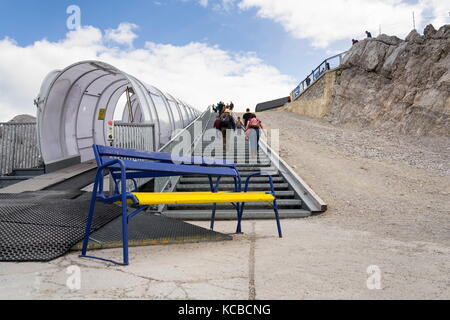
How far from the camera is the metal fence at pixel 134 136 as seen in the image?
949cm

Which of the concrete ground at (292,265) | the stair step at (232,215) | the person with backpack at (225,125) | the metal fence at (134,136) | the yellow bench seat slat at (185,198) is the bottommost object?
the stair step at (232,215)

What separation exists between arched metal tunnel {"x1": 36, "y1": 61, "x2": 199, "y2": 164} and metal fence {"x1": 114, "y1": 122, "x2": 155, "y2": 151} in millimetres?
391

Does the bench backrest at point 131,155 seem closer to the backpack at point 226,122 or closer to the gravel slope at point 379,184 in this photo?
the gravel slope at point 379,184

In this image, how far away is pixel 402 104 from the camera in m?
24.0

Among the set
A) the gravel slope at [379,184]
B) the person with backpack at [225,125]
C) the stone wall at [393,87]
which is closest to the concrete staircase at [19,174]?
the person with backpack at [225,125]

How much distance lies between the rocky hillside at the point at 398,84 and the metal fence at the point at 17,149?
1972cm

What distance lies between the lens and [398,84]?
84.1ft

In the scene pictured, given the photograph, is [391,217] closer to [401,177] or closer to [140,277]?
[401,177]

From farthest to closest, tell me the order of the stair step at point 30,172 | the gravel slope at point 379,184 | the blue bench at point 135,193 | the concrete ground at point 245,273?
the stair step at point 30,172 < the gravel slope at point 379,184 < the blue bench at point 135,193 < the concrete ground at point 245,273

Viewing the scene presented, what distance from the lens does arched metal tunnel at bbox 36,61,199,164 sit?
12.2 metres

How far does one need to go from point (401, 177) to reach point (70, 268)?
968 cm

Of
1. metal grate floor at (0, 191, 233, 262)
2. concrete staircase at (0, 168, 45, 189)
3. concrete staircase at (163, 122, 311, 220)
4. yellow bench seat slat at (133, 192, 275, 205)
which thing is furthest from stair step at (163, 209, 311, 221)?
concrete staircase at (0, 168, 45, 189)

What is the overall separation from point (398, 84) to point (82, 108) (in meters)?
21.3

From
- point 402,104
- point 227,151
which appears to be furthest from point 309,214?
point 402,104
